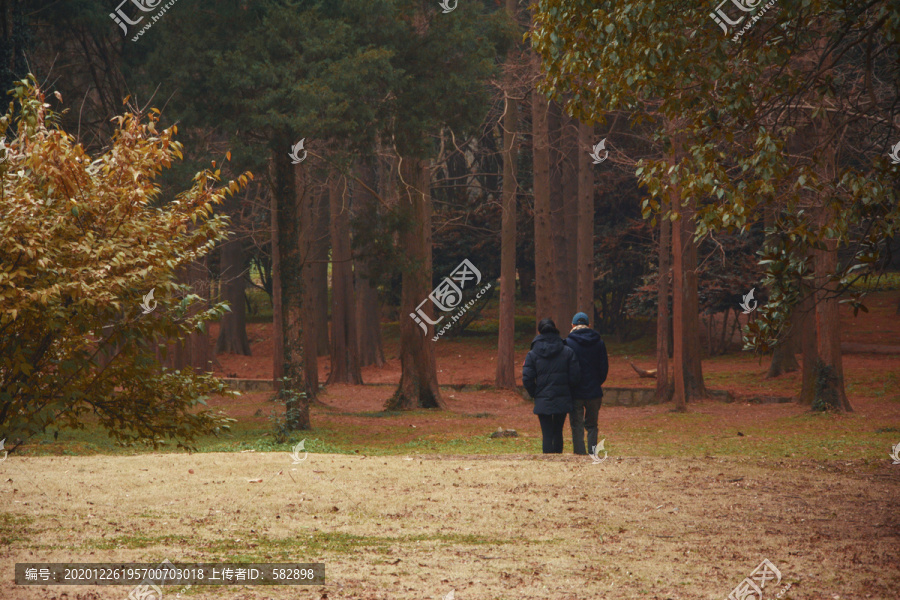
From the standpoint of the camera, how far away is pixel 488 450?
13.9 meters

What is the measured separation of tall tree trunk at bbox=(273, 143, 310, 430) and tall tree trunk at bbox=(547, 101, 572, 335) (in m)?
9.31

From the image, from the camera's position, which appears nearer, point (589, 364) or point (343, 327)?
point (589, 364)

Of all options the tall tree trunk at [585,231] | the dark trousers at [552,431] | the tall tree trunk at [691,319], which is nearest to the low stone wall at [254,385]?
the tall tree trunk at [585,231]

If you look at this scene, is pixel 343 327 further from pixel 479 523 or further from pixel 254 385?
pixel 479 523

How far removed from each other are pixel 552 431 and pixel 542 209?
13.2 m

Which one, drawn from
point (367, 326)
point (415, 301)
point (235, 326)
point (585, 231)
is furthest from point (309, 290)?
point (235, 326)

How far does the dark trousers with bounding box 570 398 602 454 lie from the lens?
10674 mm

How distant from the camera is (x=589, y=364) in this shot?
10555 mm

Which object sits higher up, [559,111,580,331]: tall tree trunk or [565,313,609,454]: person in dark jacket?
[559,111,580,331]: tall tree trunk

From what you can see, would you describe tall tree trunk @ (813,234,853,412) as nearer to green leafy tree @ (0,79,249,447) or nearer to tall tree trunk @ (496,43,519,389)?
tall tree trunk @ (496,43,519,389)

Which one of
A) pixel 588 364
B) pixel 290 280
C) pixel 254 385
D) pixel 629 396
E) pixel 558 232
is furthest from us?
pixel 558 232

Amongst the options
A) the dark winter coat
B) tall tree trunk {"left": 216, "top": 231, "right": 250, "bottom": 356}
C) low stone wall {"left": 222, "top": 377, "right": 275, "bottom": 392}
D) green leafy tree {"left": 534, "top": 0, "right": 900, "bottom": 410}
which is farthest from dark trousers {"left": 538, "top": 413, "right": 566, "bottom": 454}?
tall tree trunk {"left": 216, "top": 231, "right": 250, "bottom": 356}

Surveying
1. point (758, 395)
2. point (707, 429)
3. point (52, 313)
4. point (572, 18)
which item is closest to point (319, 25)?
point (572, 18)

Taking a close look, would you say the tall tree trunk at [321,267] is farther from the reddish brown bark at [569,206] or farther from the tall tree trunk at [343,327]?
the reddish brown bark at [569,206]
